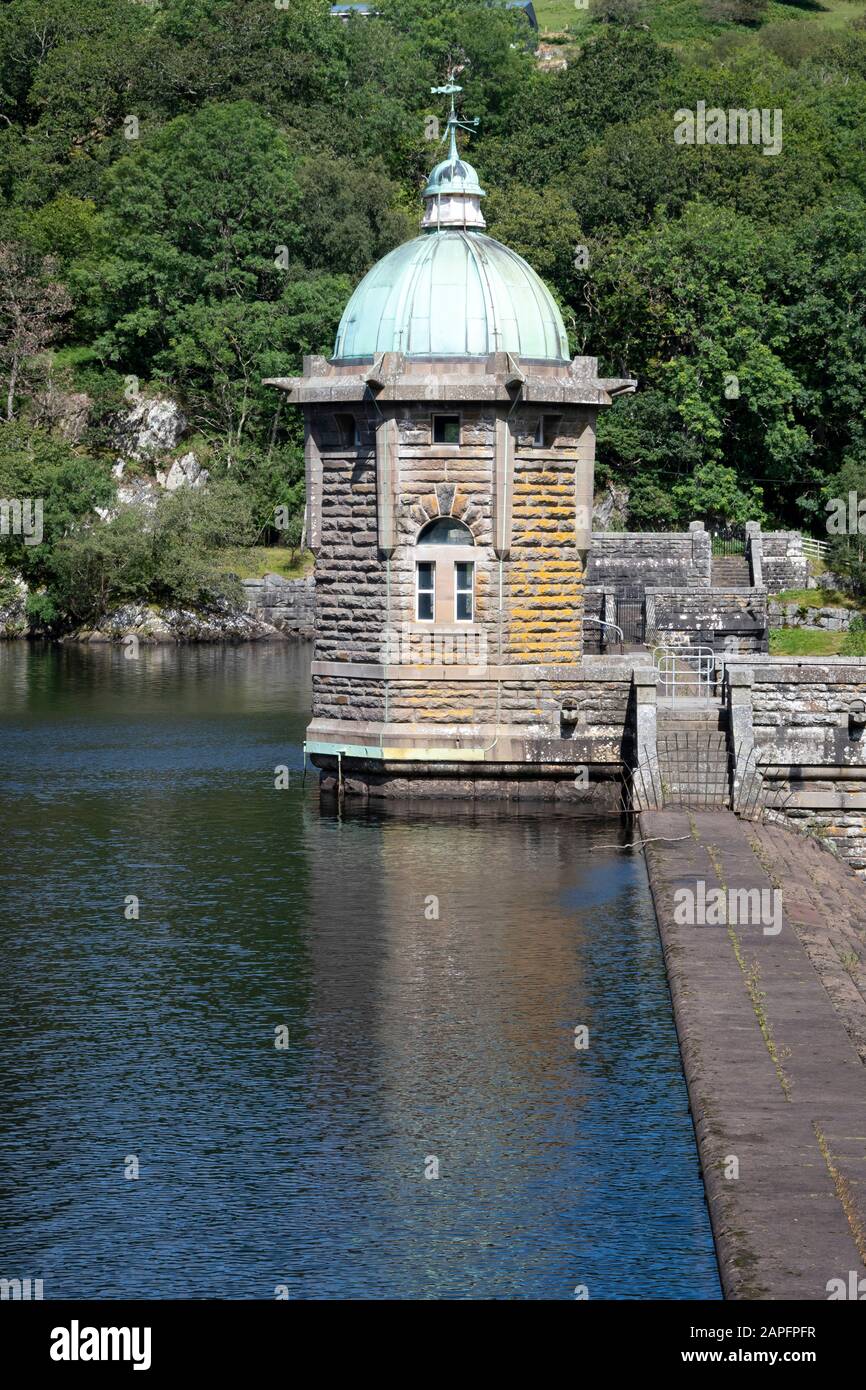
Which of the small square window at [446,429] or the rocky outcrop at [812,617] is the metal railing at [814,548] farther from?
the small square window at [446,429]

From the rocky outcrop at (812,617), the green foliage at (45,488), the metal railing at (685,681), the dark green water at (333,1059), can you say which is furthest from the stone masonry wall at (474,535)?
the green foliage at (45,488)

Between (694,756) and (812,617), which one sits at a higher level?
(812,617)

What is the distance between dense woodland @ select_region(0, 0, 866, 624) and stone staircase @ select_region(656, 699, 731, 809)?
1932 inches

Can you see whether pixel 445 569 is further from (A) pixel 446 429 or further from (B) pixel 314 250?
(B) pixel 314 250

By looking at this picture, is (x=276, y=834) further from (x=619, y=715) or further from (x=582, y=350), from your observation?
(x=582, y=350)

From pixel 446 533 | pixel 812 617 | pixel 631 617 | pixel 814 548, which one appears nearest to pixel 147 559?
pixel 631 617

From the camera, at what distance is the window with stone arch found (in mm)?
40344

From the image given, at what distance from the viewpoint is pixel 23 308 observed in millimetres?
102062

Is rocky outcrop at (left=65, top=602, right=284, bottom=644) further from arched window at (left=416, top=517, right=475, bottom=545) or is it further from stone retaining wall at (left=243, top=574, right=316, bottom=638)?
arched window at (left=416, top=517, right=475, bottom=545)

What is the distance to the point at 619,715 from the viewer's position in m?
40.4

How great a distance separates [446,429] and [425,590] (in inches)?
122

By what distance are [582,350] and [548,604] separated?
60.3 m

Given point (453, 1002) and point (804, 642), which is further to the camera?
point (804, 642)

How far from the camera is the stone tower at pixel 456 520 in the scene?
4006 cm
